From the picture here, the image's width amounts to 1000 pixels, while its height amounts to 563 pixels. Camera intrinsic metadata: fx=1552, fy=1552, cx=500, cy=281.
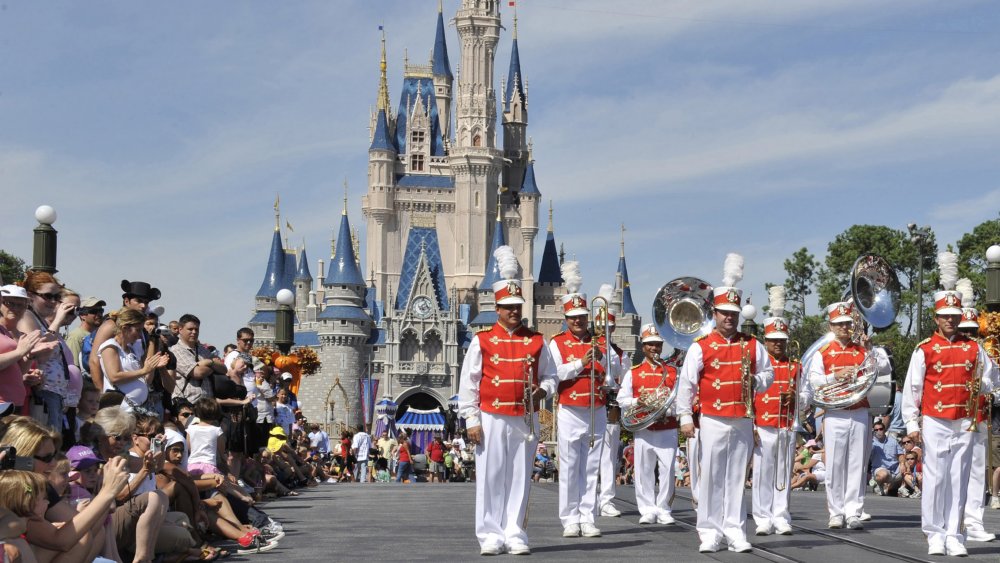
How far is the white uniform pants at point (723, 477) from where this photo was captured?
12.1 m

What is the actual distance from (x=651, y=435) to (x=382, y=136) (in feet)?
330

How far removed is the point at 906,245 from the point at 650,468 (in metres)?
56.2

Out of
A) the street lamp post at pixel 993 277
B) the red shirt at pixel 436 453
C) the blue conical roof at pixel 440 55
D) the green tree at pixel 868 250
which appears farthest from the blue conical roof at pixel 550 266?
the street lamp post at pixel 993 277

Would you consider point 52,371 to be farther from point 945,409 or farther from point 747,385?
point 945,409

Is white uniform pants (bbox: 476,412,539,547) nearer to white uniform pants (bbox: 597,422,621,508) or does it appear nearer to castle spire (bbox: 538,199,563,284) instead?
white uniform pants (bbox: 597,422,621,508)

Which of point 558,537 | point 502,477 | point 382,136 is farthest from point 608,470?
point 382,136

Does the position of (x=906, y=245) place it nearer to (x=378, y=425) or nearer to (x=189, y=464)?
(x=378, y=425)

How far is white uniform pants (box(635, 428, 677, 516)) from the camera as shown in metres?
15.1

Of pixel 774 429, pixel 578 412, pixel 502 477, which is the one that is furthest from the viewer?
pixel 774 429

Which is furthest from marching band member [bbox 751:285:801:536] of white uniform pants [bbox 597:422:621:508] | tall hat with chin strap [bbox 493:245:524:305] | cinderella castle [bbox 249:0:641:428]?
cinderella castle [bbox 249:0:641:428]

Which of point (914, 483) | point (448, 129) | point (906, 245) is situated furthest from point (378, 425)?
point (914, 483)

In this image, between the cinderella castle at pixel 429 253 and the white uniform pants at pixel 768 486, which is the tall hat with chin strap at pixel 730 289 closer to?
the white uniform pants at pixel 768 486

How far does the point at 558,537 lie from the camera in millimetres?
13273

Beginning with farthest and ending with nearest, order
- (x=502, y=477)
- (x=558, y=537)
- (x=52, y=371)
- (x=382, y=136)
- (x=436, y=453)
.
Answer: (x=382, y=136), (x=436, y=453), (x=558, y=537), (x=502, y=477), (x=52, y=371)
